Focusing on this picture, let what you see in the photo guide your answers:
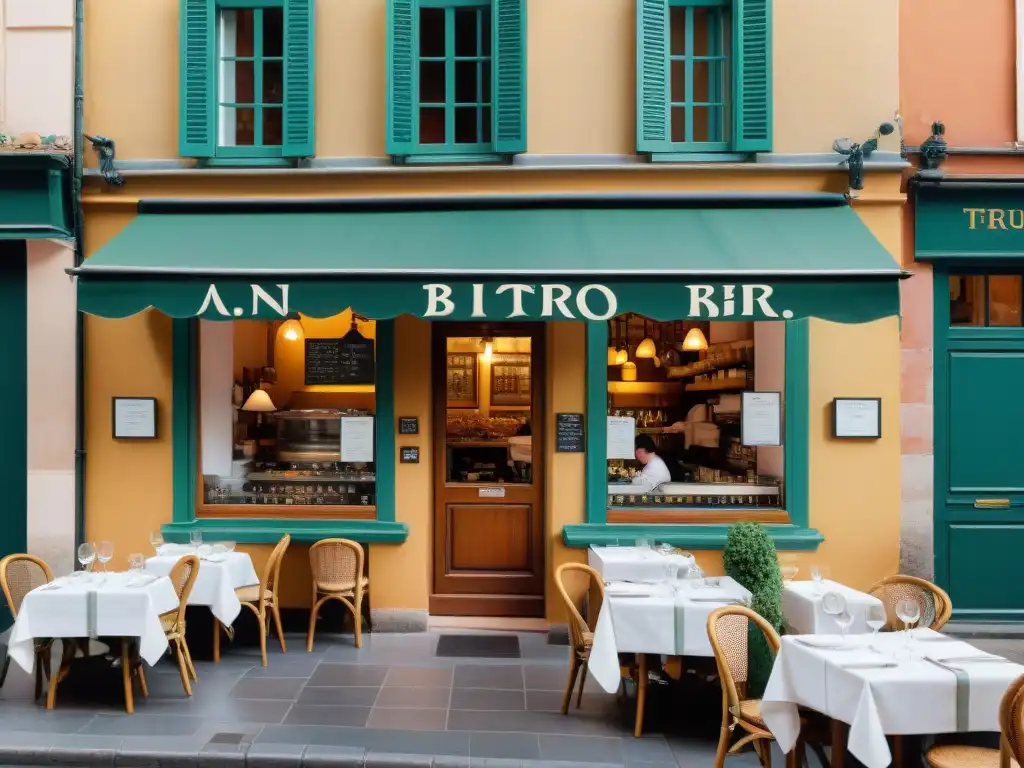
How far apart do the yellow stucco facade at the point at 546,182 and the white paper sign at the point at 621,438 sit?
0.41 metres

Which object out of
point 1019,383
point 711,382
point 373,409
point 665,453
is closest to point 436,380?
point 373,409

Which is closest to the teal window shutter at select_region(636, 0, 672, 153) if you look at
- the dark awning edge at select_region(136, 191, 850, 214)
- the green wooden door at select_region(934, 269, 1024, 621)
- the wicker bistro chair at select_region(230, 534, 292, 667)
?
the dark awning edge at select_region(136, 191, 850, 214)

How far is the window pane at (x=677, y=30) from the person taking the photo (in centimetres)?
757

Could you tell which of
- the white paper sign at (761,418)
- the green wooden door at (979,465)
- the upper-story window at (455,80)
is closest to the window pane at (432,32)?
the upper-story window at (455,80)

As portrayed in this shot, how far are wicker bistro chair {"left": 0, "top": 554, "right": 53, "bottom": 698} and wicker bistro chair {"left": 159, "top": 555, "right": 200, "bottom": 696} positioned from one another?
824mm

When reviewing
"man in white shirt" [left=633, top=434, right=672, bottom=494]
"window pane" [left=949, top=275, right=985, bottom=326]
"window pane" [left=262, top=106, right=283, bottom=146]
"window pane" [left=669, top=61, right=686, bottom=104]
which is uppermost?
"window pane" [left=669, top=61, right=686, bottom=104]

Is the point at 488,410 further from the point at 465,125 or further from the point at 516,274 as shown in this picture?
the point at 465,125

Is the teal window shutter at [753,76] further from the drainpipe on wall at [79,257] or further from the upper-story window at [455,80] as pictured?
the drainpipe on wall at [79,257]

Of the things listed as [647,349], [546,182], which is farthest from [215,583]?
[647,349]

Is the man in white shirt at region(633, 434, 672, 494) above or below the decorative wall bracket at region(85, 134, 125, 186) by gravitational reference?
below

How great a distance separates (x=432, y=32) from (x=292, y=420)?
4148mm

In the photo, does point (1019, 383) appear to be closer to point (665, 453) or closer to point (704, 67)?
point (665, 453)

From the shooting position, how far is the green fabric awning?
19.7 feet

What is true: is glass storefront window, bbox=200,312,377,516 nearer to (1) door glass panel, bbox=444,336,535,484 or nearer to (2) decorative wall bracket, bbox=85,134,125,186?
(1) door glass panel, bbox=444,336,535,484
